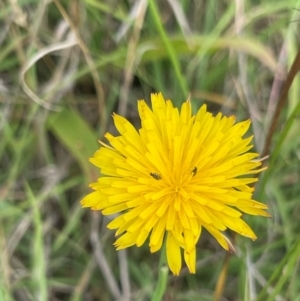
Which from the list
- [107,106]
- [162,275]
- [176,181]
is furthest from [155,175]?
[107,106]

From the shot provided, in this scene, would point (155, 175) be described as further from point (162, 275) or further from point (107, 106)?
point (107, 106)

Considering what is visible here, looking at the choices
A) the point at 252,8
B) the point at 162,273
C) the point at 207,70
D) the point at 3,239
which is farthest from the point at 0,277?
the point at 252,8

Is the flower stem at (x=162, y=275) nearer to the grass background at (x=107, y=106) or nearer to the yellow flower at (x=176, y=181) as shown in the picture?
the yellow flower at (x=176, y=181)

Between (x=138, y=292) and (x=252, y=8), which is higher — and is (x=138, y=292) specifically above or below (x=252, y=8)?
below

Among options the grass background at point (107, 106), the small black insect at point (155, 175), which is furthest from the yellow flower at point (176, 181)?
the grass background at point (107, 106)

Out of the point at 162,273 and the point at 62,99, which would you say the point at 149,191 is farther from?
the point at 62,99

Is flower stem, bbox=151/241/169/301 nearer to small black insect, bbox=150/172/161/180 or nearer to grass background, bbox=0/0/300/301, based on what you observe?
small black insect, bbox=150/172/161/180
